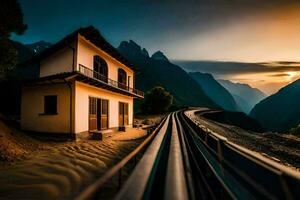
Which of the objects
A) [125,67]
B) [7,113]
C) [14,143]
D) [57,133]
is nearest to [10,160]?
[14,143]

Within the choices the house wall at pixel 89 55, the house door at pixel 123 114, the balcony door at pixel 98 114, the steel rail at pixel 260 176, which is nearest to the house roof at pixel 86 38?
the house wall at pixel 89 55

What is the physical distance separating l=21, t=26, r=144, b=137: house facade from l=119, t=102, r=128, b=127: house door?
12.1 ft

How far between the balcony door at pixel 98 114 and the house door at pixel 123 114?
4.26 metres

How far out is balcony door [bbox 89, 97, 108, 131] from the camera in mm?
17422

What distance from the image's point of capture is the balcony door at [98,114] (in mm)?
17422

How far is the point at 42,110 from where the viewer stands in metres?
16.6

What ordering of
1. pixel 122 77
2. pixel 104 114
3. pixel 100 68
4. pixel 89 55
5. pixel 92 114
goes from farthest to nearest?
pixel 122 77 → pixel 100 68 → pixel 104 114 → pixel 89 55 → pixel 92 114

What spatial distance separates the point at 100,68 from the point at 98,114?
14.0ft

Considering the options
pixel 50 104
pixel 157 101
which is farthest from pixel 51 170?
pixel 157 101

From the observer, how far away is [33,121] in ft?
55.3

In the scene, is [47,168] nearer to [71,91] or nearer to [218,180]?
[218,180]

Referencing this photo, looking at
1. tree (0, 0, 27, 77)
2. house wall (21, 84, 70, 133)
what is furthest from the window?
tree (0, 0, 27, 77)

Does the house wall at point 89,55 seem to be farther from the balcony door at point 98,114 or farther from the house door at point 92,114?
the balcony door at point 98,114

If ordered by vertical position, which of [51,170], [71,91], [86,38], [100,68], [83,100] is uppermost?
[86,38]
